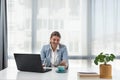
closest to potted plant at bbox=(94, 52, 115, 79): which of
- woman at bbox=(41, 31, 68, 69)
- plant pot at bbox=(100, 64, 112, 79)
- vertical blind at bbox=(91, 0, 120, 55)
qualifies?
plant pot at bbox=(100, 64, 112, 79)

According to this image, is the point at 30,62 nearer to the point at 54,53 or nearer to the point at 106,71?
the point at 106,71

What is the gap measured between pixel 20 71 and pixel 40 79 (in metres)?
0.60

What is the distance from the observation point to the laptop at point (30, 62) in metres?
2.77

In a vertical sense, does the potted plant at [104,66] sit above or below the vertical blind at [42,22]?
below

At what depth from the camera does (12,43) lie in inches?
184

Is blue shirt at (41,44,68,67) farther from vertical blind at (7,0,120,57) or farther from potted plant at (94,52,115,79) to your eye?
potted plant at (94,52,115,79)

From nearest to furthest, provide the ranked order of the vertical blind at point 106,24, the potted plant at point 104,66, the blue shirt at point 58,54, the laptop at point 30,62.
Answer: the potted plant at point 104,66, the laptop at point 30,62, the blue shirt at point 58,54, the vertical blind at point 106,24

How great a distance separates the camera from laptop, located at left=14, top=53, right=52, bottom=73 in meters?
2.77

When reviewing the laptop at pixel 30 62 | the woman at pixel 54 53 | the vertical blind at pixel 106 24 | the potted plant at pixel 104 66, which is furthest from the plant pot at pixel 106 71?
the vertical blind at pixel 106 24

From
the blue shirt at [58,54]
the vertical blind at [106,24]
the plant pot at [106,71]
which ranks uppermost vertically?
the vertical blind at [106,24]

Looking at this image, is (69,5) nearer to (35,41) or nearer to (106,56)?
(35,41)

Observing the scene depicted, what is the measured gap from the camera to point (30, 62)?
9.23 ft

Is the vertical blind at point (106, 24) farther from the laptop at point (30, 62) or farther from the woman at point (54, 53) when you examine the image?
the laptop at point (30, 62)

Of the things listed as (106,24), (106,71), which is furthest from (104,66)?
(106,24)
